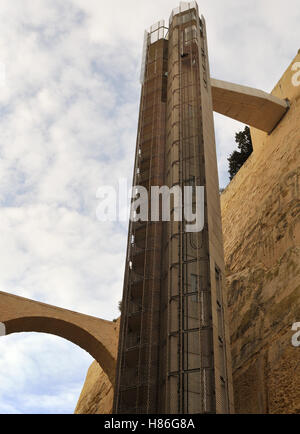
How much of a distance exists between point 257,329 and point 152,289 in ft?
11.2

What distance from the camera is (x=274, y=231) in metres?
16.8

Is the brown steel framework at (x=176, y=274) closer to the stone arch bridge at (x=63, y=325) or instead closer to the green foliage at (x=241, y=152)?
the stone arch bridge at (x=63, y=325)

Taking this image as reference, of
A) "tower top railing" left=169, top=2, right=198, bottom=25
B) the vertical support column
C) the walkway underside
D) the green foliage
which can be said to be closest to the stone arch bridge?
the vertical support column

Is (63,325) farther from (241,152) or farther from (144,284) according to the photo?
(241,152)

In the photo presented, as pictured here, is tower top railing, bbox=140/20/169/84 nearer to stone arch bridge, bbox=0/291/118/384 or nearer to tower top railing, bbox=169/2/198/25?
tower top railing, bbox=169/2/198/25

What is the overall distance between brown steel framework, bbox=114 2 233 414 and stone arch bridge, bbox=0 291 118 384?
174 centimetres

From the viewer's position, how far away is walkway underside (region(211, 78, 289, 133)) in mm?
20125

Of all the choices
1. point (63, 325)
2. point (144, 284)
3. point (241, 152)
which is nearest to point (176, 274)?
point (144, 284)

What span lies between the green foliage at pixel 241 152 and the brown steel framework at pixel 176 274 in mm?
11788

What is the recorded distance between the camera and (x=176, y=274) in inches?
545

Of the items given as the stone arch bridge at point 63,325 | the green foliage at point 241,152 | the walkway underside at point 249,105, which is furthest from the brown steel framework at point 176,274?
the green foliage at point 241,152

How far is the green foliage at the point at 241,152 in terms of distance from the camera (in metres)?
30.7

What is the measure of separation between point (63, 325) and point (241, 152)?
62.3 feet
